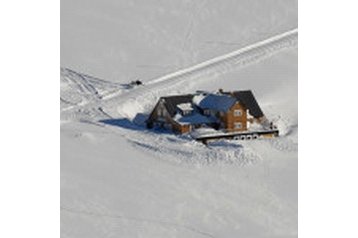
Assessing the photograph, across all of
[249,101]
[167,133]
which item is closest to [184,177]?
[167,133]

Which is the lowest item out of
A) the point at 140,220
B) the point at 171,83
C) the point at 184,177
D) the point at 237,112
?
the point at 140,220

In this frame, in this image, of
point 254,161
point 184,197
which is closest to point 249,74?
point 254,161

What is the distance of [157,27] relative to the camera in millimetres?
5039

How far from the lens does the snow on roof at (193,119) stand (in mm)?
5039

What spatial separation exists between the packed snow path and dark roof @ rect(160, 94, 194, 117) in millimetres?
35

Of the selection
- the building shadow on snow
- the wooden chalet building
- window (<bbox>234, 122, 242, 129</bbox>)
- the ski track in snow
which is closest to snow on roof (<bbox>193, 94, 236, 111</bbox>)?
the wooden chalet building

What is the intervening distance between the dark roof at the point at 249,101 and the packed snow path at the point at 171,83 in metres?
0.16

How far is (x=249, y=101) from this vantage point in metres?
5.15

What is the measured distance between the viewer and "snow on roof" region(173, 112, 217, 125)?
5.04m

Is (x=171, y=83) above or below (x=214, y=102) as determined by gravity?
above

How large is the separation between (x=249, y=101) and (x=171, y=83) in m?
0.48

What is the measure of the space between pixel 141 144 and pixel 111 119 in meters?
0.22

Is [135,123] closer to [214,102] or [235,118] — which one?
[214,102]

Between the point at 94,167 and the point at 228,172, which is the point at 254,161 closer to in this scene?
the point at 228,172
